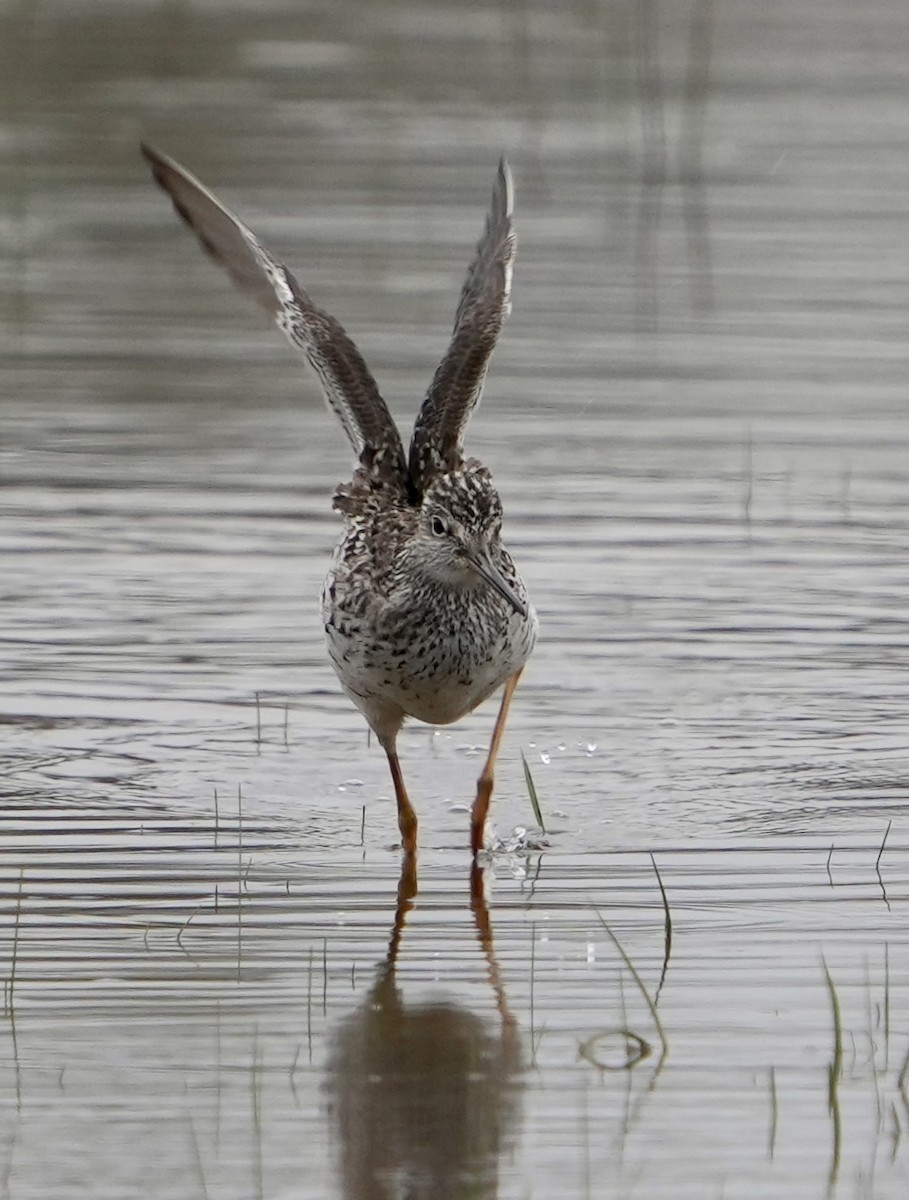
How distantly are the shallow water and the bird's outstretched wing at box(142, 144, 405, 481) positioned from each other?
1061 mm

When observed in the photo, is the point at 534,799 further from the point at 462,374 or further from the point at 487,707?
the point at 487,707

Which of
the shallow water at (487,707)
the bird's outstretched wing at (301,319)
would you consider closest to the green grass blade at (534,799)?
the shallow water at (487,707)

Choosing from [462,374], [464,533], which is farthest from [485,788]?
[462,374]

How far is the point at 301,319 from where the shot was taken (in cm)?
1034

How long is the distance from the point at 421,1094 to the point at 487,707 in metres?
4.14

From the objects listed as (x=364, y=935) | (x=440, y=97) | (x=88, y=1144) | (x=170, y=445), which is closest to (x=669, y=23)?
(x=440, y=97)

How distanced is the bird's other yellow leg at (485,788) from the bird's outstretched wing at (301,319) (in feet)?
3.05

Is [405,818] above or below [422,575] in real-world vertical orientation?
below

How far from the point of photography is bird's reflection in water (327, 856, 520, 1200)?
19.8 feet

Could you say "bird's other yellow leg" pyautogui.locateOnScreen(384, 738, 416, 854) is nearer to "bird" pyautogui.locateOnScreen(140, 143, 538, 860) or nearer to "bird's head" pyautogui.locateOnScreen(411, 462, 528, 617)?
"bird" pyautogui.locateOnScreen(140, 143, 538, 860)

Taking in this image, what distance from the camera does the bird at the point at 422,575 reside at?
8703 millimetres

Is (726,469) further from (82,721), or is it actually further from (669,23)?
(669,23)

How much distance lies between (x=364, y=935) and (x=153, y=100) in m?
15.4

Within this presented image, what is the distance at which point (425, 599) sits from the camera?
8.77 meters
